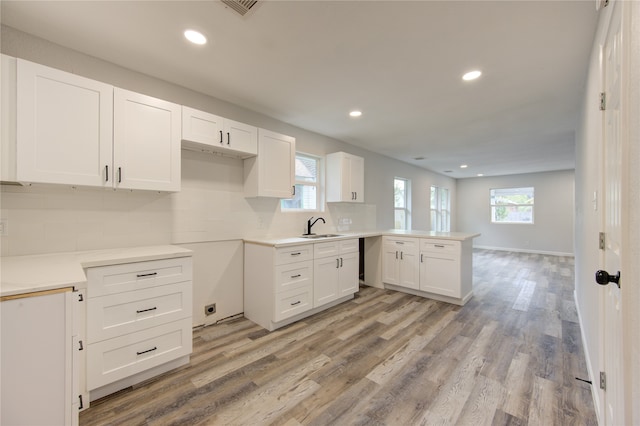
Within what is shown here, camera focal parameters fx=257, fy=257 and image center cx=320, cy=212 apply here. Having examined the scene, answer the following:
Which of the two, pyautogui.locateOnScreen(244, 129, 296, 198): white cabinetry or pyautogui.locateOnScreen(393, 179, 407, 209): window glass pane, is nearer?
pyautogui.locateOnScreen(244, 129, 296, 198): white cabinetry

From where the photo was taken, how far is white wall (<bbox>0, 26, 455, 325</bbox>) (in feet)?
6.10

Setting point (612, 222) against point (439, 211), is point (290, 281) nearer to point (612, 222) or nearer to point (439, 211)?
point (612, 222)

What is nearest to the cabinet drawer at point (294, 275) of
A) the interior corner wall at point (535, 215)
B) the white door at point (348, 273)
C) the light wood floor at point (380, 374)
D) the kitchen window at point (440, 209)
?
the light wood floor at point (380, 374)

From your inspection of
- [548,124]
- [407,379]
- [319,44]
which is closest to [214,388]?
[407,379]

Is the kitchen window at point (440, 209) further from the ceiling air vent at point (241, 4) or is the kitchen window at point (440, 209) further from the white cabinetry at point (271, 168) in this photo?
the ceiling air vent at point (241, 4)

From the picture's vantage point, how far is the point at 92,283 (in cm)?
165

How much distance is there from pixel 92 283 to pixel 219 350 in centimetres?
118

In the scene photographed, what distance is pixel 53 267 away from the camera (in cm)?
150

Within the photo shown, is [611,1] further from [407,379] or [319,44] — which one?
[407,379]

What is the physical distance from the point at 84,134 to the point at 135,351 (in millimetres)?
1564

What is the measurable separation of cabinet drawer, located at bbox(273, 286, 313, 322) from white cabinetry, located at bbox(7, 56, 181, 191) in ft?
4.96

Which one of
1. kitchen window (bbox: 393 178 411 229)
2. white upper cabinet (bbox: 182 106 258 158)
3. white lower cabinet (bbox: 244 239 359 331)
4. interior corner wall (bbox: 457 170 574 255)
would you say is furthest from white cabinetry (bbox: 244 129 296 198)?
interior corner wall (bbox: 457 170 574 255)

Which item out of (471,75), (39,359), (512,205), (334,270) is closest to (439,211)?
(512,205)

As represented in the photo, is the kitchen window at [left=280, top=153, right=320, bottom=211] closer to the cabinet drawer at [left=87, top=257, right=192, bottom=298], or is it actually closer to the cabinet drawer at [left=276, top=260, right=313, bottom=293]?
the cabinet drawer at [left=276, top=260, right=313, bottom=293]
